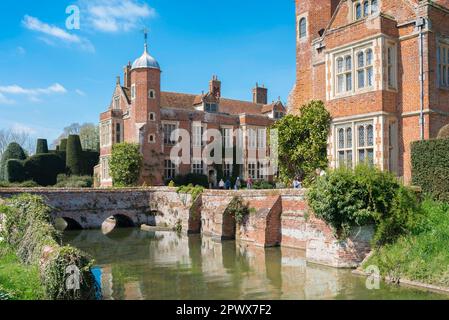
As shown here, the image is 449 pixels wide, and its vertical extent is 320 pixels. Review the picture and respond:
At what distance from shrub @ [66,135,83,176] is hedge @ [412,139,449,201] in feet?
120

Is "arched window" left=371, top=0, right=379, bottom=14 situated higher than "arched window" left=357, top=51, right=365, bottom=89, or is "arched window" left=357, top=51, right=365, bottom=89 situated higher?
"arched window" left=371, top=0, right=379, bottom=14

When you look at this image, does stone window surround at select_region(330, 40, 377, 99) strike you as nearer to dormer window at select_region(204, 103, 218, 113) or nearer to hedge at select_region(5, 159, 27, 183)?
dormer window at select_region(204, 103, 218, 113)

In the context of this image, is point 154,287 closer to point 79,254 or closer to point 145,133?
point 79,254

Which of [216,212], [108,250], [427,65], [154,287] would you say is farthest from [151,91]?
[154,287]

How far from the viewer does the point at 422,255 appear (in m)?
11.6

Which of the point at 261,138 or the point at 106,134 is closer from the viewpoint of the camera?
the point at 106,134

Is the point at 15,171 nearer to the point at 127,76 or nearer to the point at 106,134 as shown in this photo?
the point at 106,134

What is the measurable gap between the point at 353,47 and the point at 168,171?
22956 mm

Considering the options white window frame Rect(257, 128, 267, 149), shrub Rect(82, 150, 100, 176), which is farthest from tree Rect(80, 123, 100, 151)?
white window frame Rect(257, 128, 267, 149)

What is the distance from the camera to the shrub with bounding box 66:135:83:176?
4544 cm

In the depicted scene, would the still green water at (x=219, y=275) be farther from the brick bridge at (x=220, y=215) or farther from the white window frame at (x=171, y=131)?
the white window frame at (x=171, y=131)

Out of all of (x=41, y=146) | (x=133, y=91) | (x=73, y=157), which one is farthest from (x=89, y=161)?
(x=133, y=91)

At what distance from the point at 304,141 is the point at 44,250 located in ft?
43.6

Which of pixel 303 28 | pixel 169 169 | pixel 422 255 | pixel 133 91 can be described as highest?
pixel 303 28
